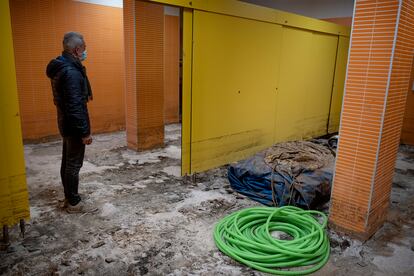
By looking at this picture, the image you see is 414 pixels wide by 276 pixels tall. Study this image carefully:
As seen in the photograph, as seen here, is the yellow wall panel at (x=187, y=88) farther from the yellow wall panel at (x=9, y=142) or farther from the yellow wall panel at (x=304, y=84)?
the yellow wall panel at (x=304, y=84)

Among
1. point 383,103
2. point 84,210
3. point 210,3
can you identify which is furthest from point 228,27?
point 84,210

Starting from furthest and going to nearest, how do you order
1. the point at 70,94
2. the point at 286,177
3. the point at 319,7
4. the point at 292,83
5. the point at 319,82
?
the point at 319,7
the point at 319,82
the point at 292,83
the point at 286,177
the point at 70,94

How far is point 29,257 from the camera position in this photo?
8.46 feet

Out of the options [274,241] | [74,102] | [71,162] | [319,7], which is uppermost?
[319,7]

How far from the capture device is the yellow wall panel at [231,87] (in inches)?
164

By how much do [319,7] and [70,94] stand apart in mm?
7050

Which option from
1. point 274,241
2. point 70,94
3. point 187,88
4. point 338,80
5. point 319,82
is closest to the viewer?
point 274,241

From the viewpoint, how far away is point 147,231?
3035 mm

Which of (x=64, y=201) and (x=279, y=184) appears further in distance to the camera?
(x=279, y=184)

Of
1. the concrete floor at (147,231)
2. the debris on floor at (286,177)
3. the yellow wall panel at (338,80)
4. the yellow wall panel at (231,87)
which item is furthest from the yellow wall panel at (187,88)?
the yellow wall panel at (338,80)

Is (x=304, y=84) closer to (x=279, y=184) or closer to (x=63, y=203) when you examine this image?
(x=279, y=184)

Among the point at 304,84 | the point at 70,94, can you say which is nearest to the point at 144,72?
the point at 70,94

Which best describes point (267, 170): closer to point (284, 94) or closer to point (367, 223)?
point (367, 223)

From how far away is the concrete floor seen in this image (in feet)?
8.31
